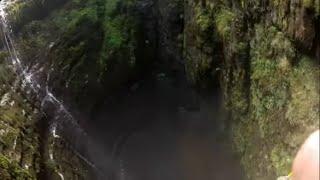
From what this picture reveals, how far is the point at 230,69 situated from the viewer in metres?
10.4

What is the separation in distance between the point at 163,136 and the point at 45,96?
347 cm

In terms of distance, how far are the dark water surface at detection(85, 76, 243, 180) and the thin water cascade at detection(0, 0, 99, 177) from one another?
81 centimetres

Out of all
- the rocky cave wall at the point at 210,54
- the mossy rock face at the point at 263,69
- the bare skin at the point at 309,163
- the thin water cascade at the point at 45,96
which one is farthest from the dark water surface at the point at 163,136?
the bare skin at the point at 309,163

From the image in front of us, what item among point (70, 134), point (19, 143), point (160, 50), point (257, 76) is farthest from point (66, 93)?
point (257, 76)

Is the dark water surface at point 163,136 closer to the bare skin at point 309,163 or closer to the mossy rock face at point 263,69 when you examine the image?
the mossy rock face at point 263,69

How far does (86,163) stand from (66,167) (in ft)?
3.61

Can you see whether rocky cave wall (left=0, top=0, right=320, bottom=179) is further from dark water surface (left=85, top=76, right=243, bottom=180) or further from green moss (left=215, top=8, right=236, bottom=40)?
dark water surface (left=85, top=76, right=243, bottom=180)

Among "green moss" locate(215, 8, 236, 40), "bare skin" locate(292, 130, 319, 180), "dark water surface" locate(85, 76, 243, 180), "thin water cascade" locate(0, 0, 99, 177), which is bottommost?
"dark water surface" locate(85, 76, 243, 180)

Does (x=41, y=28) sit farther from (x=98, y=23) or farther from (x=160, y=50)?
(x=160, y=50)

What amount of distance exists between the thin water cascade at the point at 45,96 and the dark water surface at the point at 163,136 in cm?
81

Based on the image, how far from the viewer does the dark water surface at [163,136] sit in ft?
38.4

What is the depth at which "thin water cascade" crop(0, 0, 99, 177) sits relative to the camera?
11.5 meters

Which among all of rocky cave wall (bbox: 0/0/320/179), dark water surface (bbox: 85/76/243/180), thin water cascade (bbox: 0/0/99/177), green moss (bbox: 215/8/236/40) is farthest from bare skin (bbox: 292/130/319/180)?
thin water cascade (bbox: 0/0/99/177)

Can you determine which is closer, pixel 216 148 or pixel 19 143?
pixel 19 143
